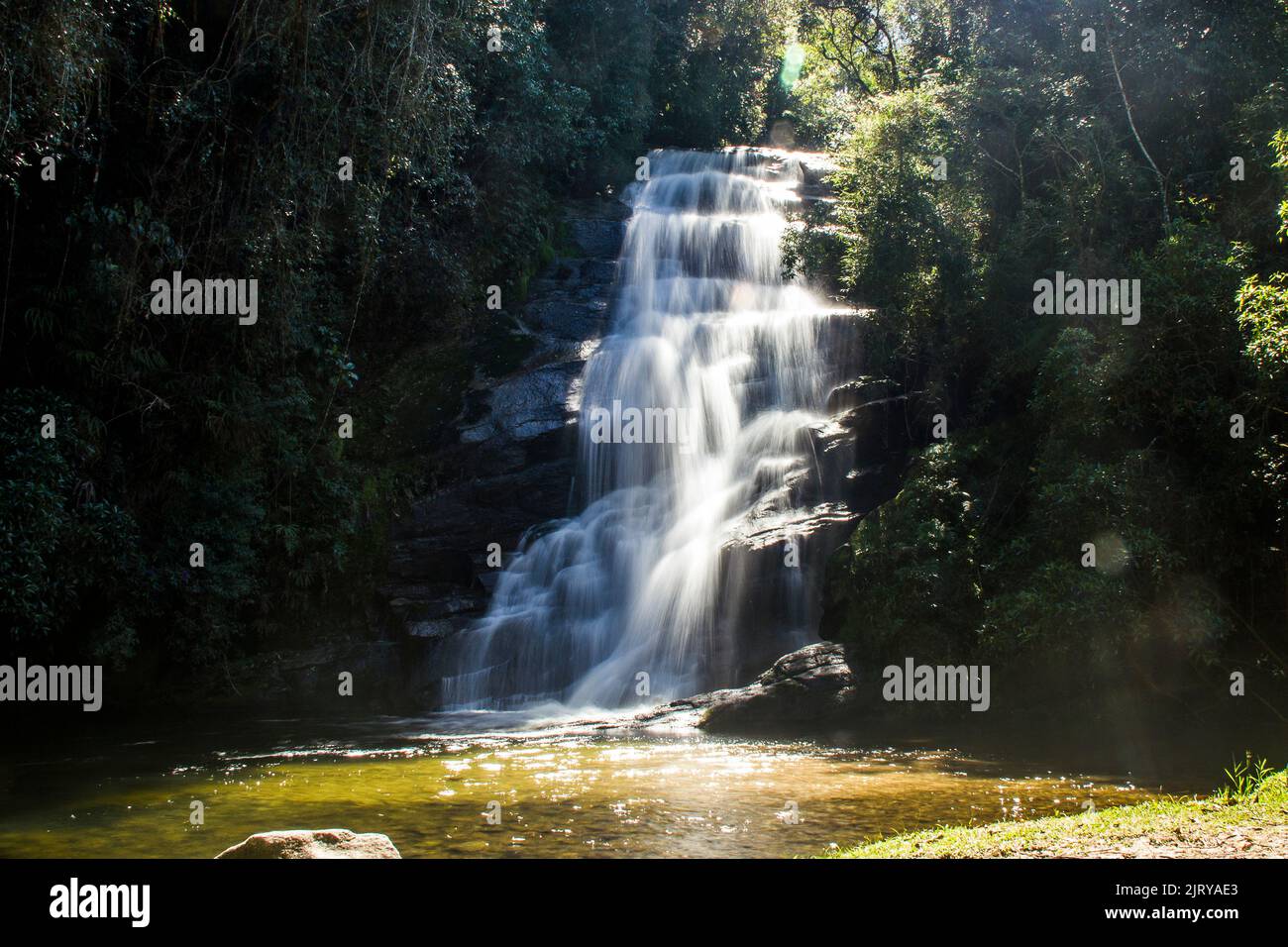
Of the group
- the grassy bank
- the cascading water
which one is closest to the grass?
the grassy bank

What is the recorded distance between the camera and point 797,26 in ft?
117

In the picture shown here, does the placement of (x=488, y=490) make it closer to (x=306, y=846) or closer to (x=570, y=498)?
(x=570, y=498)

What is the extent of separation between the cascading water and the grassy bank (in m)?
8.69

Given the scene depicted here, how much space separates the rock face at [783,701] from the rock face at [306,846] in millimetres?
7609

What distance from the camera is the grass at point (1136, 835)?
5094mm

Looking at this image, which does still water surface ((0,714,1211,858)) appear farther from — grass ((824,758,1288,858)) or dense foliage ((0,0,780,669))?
dense foliage ((0,0,780,669))

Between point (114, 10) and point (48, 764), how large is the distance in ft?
28.8

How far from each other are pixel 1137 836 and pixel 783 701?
751 cm

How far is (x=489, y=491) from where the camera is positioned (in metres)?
19.5

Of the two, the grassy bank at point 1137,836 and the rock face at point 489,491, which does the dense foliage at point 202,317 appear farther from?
the grassy bank at point 1137,836

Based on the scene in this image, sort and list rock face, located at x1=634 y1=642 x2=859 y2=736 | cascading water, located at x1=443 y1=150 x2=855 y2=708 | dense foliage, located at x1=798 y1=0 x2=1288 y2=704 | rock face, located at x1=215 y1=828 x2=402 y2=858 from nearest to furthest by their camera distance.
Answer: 1. rock face, located at x1=215 y1=828 x2=402 y2=858
2. dense foliage, located at x1=798 y1=0 x2=1288 y2=704
3. rock face, located at x1=634 y1=642 x2=859 y2=736
4. cascading water, located at x1=443 y1=150 x2=855 y2=708

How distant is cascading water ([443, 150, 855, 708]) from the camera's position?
15648 mm

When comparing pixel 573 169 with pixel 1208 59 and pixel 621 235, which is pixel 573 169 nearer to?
pixel 621 235
